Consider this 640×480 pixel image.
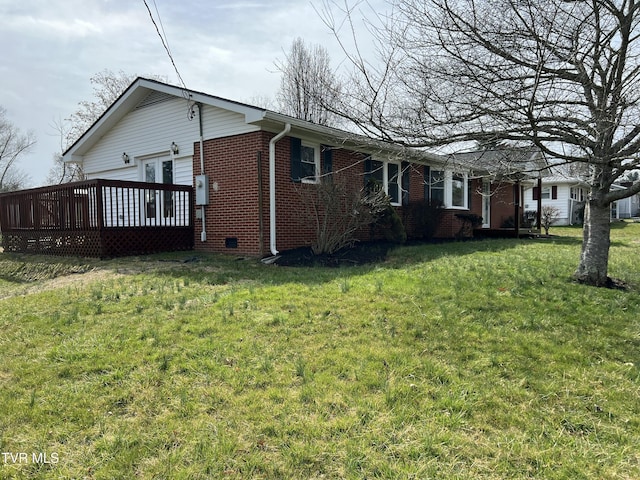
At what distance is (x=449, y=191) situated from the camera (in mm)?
15188

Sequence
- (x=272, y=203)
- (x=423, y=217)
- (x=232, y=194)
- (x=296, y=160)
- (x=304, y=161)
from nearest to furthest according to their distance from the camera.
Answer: (x=272, y=203)
(x=232, y=194)
(x=296, y=160)
(x=304, y=161)
(x=423, y=217)

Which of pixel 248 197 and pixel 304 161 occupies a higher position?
pixel 304 161

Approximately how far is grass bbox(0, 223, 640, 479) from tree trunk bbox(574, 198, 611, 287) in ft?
1.55

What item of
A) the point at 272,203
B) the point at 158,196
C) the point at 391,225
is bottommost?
the point at 391,225

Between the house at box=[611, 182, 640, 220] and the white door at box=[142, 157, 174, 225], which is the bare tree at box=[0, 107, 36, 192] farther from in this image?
the house at box=[611, 182, 640, 220]

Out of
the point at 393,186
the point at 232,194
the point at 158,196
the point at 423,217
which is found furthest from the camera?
the point at 393,186

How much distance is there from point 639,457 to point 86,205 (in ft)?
32.5

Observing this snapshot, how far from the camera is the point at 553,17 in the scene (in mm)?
4371

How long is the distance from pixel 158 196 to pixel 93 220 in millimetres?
1651

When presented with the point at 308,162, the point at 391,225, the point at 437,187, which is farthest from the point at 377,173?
the point at 437,187

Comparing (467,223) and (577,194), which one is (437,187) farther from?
(577,194)

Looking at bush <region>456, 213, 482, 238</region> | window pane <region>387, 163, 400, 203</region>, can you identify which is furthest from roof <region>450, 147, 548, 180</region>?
bush <region>456, 213, 482, 238</region>

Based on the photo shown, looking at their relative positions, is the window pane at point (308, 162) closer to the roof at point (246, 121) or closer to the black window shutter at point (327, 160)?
the black window shutter at point (327, 160)

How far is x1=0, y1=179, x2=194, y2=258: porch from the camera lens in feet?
29.0
